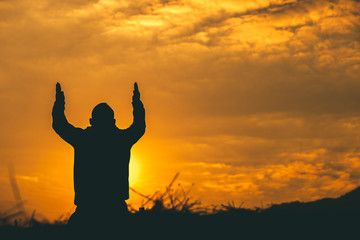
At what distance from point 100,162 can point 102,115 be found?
976mm

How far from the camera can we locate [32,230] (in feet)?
42.0

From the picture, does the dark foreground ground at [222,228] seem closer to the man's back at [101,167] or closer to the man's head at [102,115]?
the man's back at [101,167]

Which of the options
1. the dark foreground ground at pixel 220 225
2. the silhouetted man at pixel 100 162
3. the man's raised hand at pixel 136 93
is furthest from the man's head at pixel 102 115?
the dark foreground ground at pixel 220 225

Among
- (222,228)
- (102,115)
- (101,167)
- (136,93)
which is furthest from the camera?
(222,228)

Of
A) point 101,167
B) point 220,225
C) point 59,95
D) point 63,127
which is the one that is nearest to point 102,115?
point 63,127

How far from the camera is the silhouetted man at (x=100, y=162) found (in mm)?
10789

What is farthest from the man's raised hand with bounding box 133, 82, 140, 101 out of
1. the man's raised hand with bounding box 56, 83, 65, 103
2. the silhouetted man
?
the man's raised hand with bounding box 56, 83, 65, 103

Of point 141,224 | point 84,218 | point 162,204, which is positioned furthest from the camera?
point 162,204

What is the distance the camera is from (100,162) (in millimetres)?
10977

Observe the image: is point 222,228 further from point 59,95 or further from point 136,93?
point 59,95

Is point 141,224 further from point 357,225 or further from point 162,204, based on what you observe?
point 357,225

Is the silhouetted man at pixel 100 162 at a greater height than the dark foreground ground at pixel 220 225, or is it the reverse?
the silhouetted man at pixel 100 162

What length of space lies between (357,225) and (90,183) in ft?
18.6

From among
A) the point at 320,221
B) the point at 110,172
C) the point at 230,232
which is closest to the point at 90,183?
the point at 110,172
